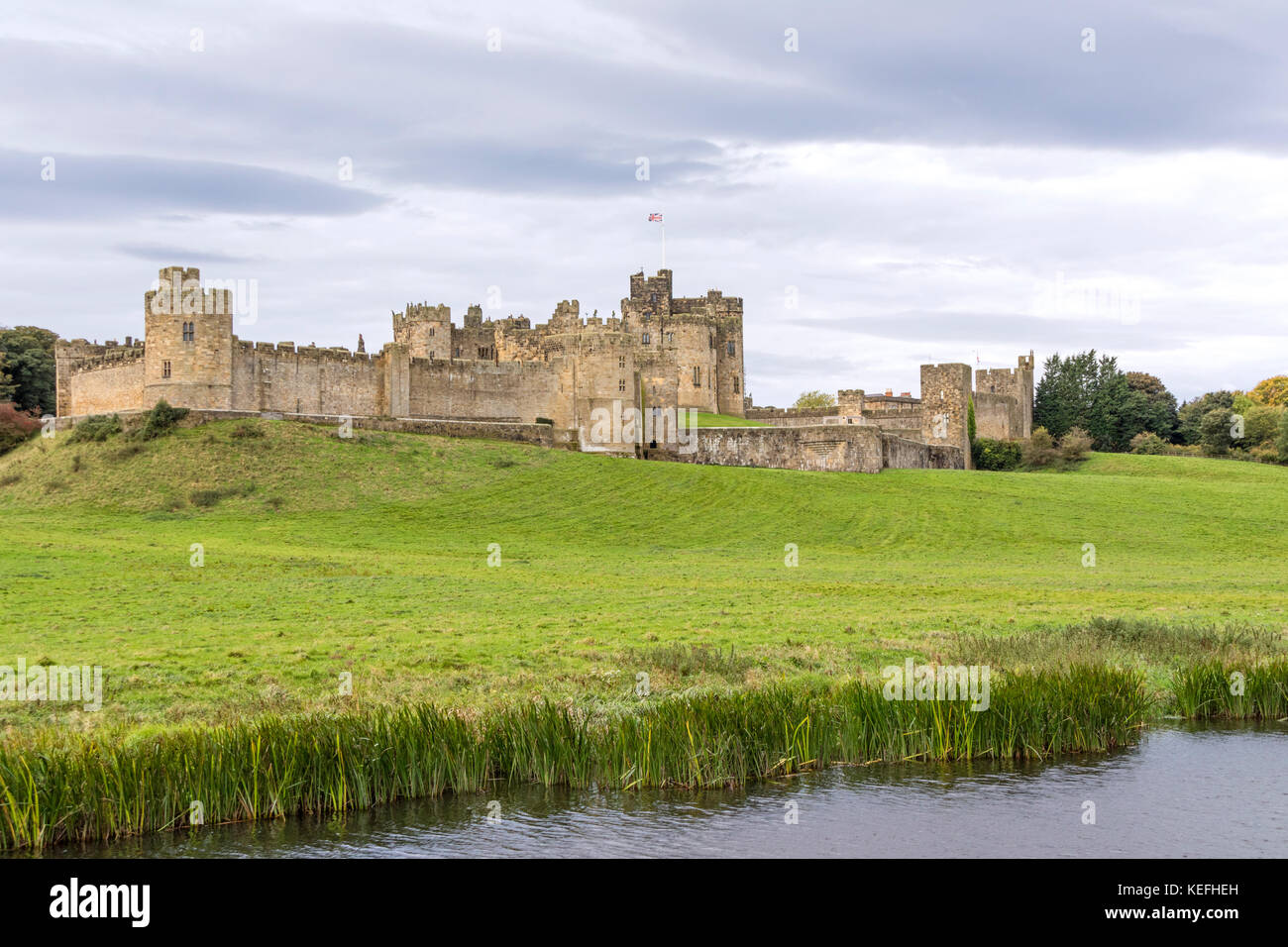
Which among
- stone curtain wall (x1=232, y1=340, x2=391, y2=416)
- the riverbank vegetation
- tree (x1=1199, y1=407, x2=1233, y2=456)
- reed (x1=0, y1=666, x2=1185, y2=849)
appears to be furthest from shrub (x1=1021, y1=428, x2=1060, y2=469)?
reed (x1=0, y1=666, x2=1185, y2=849)

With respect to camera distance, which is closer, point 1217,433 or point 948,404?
point 948,404

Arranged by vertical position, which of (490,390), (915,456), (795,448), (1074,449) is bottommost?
(915,456)

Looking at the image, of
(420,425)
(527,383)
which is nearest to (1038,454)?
(527,383)

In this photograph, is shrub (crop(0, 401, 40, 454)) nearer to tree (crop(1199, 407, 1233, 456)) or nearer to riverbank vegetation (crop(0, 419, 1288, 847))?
riverbank vegetation (crop(0, 419, 1288, 847))

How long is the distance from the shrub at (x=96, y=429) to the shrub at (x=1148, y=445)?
2875 inches

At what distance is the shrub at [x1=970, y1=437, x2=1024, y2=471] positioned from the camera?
290ft

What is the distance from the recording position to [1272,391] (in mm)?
117688

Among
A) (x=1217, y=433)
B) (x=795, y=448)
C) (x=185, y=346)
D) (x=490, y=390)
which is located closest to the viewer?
(x=185, y=346)

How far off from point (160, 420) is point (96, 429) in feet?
10.7

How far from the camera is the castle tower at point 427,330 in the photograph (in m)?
88.6

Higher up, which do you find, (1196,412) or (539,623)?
(1196,412)

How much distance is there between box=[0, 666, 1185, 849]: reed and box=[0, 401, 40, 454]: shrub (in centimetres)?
5510

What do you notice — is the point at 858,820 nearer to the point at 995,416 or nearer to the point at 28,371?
the point at 28,371

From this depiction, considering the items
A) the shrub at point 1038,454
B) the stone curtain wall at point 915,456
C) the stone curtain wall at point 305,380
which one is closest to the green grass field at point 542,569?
the stone curtain wall at point 915,456
